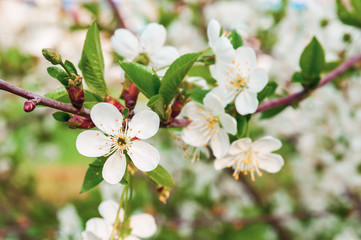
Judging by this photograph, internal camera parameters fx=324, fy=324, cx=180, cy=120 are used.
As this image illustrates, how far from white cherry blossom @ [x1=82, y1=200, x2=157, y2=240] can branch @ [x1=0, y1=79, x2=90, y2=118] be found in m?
0.24

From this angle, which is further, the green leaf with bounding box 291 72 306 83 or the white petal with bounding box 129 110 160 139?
the green leaf with bounding box 291 72 306 83

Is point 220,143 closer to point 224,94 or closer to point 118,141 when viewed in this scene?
point 224,94

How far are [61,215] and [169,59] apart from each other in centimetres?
133

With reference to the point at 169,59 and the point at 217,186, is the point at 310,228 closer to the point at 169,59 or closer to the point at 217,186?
the point at 217,186

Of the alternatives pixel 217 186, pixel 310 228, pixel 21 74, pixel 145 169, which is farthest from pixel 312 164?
pixel 21 74

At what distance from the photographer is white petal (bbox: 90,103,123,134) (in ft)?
2.00

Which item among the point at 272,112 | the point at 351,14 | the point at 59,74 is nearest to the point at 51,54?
the point at 59,74

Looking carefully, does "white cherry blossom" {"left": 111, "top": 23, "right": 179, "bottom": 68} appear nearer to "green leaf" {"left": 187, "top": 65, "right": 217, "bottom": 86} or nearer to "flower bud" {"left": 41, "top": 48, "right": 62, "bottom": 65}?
"green leaf" {"left": 187, "top": 65, "right": 217, "bottom": 86}

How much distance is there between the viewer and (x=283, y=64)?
2.03 m

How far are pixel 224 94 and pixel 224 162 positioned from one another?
161 millimetres

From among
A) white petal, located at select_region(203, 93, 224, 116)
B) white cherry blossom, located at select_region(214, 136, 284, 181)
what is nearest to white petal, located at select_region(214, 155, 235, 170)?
white cherry blossom, located at select_region(214, 136, 284, 181)

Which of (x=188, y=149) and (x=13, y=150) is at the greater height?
(x=13, y=150)

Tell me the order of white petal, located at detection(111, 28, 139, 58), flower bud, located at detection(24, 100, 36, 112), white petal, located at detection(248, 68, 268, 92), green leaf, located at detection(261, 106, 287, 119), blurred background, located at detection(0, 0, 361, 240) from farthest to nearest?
blurred background, located at detection(0, 0, 361, 240)
green leaf, located at detection(261, 106, 287, 119)
white petal, located at detection(111, 28, 139, 58)
white petal, located at detection(248, 68, 268, 92)
flower bud, located at detection(24, 100, 36, 112)

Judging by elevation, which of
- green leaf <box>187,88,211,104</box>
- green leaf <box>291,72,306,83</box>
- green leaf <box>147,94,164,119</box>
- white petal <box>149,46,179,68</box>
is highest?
green leaf <box>291,72,306,83</box>
